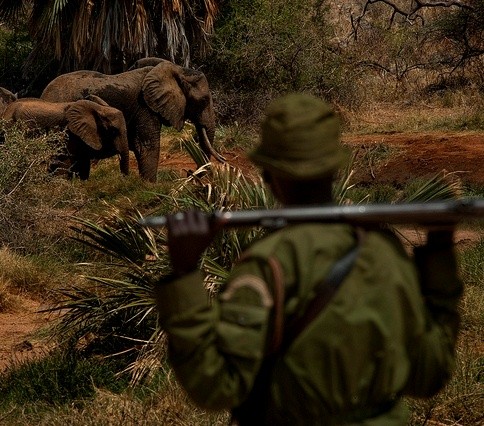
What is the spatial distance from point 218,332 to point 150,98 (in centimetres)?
1517

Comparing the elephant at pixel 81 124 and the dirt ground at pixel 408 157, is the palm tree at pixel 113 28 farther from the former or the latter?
the elephant at pixel 81 124

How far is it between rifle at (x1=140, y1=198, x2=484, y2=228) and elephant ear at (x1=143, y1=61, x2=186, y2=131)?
49.1ft

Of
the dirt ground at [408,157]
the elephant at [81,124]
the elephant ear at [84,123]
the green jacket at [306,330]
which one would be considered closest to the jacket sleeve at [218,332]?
the green jacket at [306,330]

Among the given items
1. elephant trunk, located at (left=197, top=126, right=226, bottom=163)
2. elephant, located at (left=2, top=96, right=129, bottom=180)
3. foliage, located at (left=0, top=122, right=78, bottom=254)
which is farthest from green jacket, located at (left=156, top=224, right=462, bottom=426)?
elephant trunk, located at (left=197, top=126, right=226, bottom=163)

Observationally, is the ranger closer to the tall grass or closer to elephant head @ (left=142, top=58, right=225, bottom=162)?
the tall grass

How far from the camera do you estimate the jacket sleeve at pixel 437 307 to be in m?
2.66

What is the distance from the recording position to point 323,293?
7.84ft

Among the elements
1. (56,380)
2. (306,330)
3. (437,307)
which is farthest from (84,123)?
(306,330)

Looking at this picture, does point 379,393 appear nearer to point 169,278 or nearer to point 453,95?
point 169,278

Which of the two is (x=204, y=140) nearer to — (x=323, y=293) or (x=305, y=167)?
(x=305, y=167)

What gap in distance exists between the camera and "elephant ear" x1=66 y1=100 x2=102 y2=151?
15.0 metres

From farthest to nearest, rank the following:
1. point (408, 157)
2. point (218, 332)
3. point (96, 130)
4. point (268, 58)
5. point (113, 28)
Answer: point (268, 58), point (113, 28), point (408, 157), point (96, 130), point (218, 332)

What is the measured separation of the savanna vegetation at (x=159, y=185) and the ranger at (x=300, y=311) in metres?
2.22

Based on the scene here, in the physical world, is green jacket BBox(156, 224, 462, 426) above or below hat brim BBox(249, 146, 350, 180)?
below
